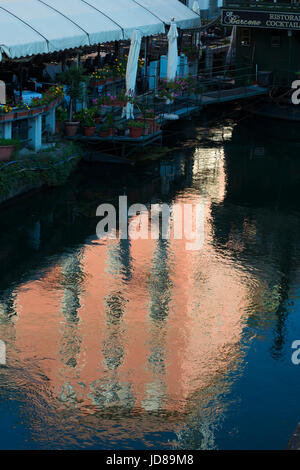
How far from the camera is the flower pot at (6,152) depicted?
22969 millimetres

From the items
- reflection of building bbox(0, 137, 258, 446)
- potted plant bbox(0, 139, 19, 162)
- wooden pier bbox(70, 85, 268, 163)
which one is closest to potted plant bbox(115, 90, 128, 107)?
wooden pier bbox(70, 85, 268, 163)

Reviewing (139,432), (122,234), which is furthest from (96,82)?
(139,432)

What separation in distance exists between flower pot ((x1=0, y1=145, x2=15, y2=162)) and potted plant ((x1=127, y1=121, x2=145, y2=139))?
20.2 feet

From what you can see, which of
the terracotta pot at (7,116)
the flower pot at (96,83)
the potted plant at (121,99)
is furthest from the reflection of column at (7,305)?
the flower pot at (96,83)

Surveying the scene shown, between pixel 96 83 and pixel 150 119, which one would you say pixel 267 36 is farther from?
pixel 150 119

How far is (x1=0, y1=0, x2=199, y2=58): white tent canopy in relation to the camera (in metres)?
24.7

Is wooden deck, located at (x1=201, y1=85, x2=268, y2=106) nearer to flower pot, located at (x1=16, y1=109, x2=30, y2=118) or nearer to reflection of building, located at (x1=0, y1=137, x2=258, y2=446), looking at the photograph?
flower pot, located at (x1=16, y1=109, x2=30, y2=118)

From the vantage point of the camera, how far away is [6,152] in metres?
23.1

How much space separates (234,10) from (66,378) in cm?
2891

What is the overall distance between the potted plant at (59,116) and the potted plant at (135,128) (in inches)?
91.2

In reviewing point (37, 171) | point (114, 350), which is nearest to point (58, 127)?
point (37, 171)

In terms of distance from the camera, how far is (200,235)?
22078mm
